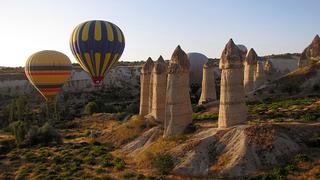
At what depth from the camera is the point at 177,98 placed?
3603 cm

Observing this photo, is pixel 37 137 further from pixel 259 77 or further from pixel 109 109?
pixel 259 77

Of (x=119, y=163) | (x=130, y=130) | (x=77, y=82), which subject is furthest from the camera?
(x=77, y=82)

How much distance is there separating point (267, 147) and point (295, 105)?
16054 millimetres

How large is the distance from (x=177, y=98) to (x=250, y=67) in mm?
22239

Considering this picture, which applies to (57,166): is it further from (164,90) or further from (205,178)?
(205,178)

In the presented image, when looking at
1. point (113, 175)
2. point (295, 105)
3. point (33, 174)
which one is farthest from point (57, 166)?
point (295, 105)

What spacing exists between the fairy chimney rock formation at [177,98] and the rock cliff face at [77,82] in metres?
78.0

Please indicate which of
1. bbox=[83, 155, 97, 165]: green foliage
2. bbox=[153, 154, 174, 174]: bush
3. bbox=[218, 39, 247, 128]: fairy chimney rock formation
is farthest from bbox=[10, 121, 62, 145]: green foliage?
bbox=[218, 39, 247, 128]: fairy chimney rock formation

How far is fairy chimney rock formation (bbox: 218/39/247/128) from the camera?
32188 mm

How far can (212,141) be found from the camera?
Answer: 103ft

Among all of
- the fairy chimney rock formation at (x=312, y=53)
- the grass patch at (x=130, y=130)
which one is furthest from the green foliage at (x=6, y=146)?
the fairy chimney rock formation at (x=312, y=53)

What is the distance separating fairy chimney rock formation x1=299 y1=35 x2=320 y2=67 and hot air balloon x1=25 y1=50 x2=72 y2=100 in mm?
38606

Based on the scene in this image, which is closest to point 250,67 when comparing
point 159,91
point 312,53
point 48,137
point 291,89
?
point 291,89

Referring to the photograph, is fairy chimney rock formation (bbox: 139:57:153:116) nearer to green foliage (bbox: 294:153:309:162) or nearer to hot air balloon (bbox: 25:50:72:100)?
green foliage (bbox: 294:153:309:162)
